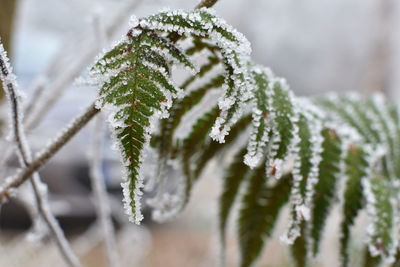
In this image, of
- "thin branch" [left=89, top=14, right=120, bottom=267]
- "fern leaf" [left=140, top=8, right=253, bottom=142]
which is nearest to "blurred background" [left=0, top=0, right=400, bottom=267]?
"thin branch" [left=89, top=14, right=120, bottom=267]

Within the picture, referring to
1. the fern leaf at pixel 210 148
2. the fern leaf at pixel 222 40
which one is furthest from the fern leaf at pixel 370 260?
the fern leaf at pixel 222 40

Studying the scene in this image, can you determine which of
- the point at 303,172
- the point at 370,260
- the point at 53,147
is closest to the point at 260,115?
the point at 303,172

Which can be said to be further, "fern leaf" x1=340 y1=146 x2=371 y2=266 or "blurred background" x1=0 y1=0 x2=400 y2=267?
"blurred background" x1=0 y1=0 x2=400 y2=267

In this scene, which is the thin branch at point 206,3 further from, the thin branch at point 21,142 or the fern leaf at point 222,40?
the thin branch at point 21,142

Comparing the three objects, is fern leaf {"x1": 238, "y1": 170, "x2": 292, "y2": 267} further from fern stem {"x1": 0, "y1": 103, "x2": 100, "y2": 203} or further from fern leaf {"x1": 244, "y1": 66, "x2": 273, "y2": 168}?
fern stem {"x1": 0, "y1": 103, "x2": 100, "y2": 203}

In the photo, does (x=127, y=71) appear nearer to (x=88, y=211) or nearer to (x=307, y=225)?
(x=307, y=225)

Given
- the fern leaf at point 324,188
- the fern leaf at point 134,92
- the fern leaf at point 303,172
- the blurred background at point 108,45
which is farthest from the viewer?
the blurred background at point 108,45


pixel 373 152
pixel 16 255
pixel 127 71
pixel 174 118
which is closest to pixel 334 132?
pixel 373 152
